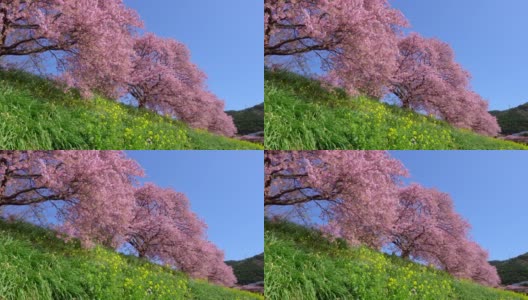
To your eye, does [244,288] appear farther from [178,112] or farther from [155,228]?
[178,112]

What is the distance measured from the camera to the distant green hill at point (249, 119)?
11.6 m

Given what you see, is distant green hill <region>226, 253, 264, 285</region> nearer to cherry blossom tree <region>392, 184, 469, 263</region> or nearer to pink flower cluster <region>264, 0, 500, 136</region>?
cherry blossom tree <region>392, 184, 469, 263</region>

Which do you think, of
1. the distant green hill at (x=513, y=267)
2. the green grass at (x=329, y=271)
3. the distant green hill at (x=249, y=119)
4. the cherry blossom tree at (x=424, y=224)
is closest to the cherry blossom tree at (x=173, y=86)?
the distant green hill at (x=249, y=119)

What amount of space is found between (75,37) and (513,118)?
275 inches

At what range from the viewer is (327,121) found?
36.2 ft

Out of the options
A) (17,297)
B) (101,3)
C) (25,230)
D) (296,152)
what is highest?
(101,3)

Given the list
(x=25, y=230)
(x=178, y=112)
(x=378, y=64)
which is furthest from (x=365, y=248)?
(x=25, y=230)

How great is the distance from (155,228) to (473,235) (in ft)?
16.3

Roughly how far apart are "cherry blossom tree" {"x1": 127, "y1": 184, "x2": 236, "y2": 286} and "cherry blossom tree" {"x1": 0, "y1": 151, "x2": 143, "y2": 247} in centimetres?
57

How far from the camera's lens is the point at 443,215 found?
1210cm

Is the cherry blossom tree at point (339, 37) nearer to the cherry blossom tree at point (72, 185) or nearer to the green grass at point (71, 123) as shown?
the green grass at point (71, 123)

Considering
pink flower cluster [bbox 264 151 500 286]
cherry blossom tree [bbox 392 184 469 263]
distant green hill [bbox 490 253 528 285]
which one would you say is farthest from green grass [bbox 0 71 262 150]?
distant green hill [bbox 490 253 528 285]

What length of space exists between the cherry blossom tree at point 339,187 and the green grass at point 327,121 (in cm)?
20

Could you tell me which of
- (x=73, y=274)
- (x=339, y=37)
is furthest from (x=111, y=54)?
(x=339, y=37)
